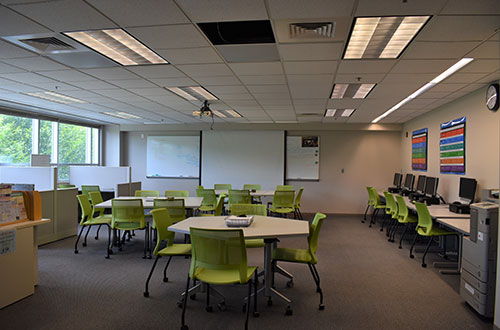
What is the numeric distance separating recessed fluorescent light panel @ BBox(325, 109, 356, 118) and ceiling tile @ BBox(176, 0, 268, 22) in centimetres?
495

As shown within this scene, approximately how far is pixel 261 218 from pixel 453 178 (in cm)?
422

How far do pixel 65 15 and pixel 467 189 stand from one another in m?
5.95

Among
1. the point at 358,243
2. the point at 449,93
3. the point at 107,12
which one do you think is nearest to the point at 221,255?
the point at 107,12

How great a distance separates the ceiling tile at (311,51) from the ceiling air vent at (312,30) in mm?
187

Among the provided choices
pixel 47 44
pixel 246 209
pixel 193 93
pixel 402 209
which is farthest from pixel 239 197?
pixel 47 44

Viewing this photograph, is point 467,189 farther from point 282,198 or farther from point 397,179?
point 397,179

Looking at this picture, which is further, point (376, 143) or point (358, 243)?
point (376, 143)

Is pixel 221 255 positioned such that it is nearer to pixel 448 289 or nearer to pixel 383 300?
pixel 383 300

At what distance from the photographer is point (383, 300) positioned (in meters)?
3.37

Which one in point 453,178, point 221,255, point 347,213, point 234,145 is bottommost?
point 347,213

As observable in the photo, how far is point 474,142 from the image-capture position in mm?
5117

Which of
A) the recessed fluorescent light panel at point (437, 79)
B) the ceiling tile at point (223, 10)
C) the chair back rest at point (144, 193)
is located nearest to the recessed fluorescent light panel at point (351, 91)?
the recessed fluorescent light panel at point (437, 79)

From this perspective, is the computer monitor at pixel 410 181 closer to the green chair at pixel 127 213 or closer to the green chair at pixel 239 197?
the green chair at pixel 239 197

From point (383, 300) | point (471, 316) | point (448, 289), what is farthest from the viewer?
point (448, 289)
